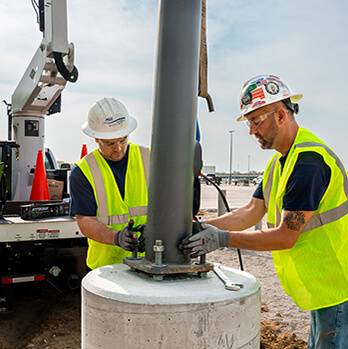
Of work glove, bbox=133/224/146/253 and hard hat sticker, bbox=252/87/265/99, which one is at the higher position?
hard hat sticker, bbox=252/87/265/99

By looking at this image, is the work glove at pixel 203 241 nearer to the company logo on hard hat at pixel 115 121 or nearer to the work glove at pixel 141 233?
the work glove at pixel 141 233

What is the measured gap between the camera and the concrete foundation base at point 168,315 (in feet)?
5.72

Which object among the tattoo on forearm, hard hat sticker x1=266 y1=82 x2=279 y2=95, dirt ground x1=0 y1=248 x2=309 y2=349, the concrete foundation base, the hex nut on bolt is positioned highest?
hard hat sticker x1=266 y1=82 x2=279 y2=95

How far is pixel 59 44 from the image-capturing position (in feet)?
18.0

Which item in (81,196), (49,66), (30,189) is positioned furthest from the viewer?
(30,189)

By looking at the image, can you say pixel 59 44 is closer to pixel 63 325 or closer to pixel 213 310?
pixel 63 325

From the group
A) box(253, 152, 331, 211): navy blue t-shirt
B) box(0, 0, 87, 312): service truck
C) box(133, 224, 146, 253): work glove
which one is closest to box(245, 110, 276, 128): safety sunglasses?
box(253, 152, 331, 211): navy blue t-shirt

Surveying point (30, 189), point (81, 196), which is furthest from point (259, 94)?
point (30, 189)

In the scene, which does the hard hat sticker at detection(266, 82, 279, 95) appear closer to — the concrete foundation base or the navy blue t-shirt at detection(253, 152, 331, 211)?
the navy blue t-shirt at detection(253, 152, 331, 211)

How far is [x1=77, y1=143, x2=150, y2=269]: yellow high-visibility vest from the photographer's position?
2.88m

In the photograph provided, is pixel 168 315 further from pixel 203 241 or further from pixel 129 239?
pixel 129 239

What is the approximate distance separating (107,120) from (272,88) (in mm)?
1127

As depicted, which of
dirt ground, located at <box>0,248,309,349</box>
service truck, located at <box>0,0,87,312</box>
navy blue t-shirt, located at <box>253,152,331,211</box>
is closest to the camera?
navy blue t-shirt, located at <box>253,152,331,211</box>

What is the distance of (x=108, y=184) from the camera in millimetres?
2906
